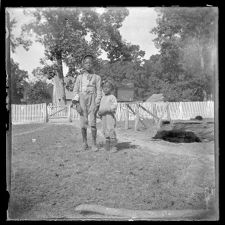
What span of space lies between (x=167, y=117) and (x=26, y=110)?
1.49 metres

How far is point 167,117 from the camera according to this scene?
492 cm

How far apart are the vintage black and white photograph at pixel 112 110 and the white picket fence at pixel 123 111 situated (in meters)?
0.01

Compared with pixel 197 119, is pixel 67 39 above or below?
above

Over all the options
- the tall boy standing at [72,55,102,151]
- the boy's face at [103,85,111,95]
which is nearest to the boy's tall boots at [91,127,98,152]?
the tall boy standing at [72,55,102,151]

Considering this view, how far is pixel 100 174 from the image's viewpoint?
4.72 meters

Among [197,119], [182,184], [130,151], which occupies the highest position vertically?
[197,119]

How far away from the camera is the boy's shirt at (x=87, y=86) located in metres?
4.86

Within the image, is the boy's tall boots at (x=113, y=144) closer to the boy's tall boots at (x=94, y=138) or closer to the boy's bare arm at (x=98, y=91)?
the boy's tall boots at (x=94, y=138)

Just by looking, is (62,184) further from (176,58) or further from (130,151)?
(176,58)

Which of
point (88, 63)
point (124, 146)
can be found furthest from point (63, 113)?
point (124, 146)

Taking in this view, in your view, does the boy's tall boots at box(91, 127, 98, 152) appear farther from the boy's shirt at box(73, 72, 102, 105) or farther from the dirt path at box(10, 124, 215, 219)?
the boy's shirt at box(73, 72, 102, 105)

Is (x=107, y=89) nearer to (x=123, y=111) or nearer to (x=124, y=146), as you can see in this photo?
(x=123, y=111)

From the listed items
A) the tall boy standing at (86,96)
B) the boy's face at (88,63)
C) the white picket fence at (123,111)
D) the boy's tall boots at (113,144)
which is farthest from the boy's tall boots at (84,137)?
the boy's face at (88,63)
